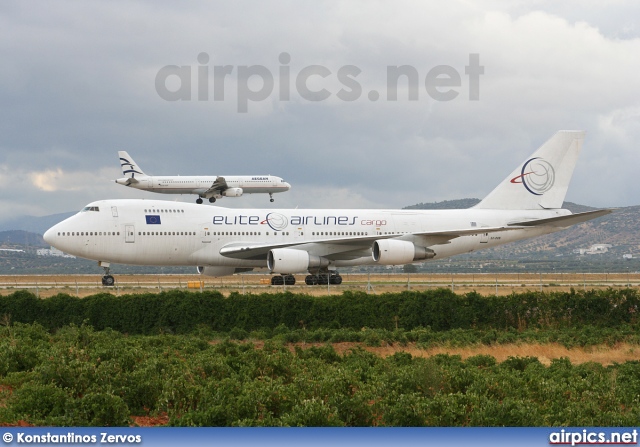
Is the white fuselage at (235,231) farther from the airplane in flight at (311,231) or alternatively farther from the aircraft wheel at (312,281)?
the aircraft wheel at (312,281)

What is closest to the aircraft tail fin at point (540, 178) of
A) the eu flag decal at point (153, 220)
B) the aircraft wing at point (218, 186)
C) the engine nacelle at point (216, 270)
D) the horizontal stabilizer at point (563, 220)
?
the horizontal stabilizer at point (563, 220)

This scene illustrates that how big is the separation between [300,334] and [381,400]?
11.6 m

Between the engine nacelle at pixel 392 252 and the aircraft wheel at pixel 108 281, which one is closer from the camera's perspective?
the engine nacelle at pixel 392 252

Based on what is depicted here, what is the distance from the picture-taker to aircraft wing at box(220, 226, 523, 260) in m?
41.8

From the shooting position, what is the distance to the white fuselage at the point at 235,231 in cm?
4050

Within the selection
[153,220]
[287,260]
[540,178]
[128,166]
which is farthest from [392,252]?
[128,166]

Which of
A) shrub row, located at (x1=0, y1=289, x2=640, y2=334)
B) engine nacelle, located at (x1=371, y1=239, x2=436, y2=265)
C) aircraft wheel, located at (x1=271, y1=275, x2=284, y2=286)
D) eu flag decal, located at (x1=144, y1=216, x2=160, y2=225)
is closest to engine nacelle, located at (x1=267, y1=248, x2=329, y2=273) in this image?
aircraft wheel, located at (x1=271, y1=275, x2=284, y2=286)

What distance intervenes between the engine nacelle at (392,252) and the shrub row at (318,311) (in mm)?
11666

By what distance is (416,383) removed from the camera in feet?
52.4

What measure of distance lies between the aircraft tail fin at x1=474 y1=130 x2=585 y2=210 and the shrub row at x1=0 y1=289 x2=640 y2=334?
19.0 meters

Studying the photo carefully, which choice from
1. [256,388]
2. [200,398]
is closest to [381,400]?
[256,388]

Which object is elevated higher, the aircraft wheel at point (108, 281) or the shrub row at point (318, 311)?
the aircraft wheel at point (108, 281)

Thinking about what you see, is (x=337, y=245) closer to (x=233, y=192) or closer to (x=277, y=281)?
(x=277, y=281)

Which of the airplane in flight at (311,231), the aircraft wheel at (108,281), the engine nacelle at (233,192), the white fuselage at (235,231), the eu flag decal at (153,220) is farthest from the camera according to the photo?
the engine nacelle at (233,192)
